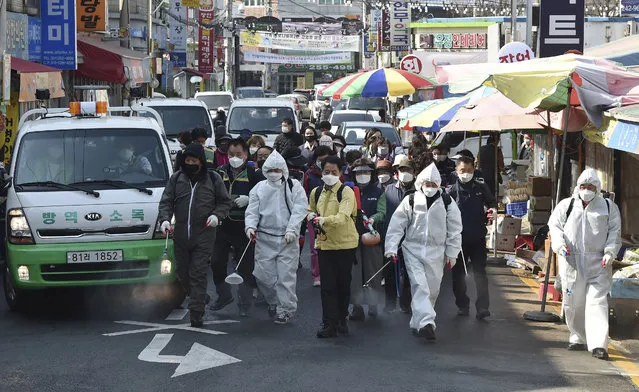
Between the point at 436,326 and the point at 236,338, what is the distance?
2.15m

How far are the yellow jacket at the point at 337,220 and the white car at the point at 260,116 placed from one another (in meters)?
14.0

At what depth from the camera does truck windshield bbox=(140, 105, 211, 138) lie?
22594mm

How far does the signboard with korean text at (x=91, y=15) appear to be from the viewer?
30.8m

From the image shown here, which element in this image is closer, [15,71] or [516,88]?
[516,88]

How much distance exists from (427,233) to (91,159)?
3.68m

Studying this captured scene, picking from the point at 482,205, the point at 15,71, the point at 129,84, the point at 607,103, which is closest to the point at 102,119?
the point at 482,205

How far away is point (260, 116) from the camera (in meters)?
25.3

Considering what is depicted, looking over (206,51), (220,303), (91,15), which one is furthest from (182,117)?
(206,51)

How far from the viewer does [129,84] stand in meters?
31.6

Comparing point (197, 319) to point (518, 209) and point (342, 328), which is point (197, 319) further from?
point (518, 209)

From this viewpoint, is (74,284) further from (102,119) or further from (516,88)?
(516,88)

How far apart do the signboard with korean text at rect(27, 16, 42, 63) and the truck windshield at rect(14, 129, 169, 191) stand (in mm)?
14182

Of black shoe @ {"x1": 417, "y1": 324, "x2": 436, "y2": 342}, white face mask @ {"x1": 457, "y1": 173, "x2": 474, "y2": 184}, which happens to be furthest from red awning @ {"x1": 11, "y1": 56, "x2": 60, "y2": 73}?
black shoe @ {"x1": 417, "y1": 324, "x2": 436, "y2": 342}

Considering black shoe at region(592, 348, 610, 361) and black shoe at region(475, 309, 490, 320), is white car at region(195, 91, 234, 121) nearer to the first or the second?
black shoe at region(475, 309, 490, 320)
